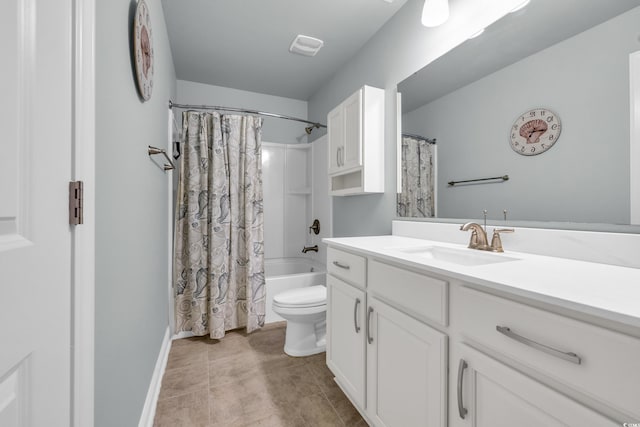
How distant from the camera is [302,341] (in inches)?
77.7

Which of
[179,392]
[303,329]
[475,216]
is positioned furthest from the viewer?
[303,329]

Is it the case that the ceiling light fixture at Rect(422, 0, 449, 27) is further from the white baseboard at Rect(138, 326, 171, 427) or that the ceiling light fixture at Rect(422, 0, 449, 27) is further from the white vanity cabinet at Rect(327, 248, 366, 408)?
the white baseboard at Rect(138, 326, 171, 427)

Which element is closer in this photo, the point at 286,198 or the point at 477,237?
the point at 477,237

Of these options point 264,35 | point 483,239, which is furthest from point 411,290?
point 264,35

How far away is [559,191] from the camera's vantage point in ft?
3.36

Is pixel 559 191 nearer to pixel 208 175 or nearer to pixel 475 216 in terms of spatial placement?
pixel 475 216

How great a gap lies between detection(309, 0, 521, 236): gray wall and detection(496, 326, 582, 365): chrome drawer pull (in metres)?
1.26

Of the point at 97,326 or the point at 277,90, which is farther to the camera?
the point at 277,90

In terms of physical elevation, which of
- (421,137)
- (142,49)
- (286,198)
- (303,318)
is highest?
(142,49)

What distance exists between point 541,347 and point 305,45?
2.46 m

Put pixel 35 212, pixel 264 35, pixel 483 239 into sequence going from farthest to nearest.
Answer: pixel 264 35, pixel 483 239, pixel 35 212

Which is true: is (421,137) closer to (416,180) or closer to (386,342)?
(416,180)

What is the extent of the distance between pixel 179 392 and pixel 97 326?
1.11 metres

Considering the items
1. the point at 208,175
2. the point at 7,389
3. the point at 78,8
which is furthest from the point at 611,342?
the point at 208,175
